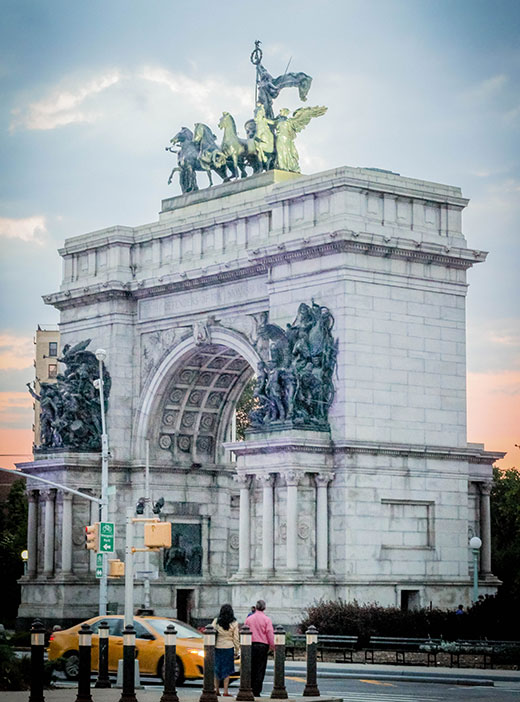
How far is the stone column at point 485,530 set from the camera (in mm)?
61156

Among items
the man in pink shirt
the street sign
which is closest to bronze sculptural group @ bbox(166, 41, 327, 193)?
the street sign

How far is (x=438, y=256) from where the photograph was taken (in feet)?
192

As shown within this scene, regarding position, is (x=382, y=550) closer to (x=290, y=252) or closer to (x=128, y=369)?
(x=290, y=252)

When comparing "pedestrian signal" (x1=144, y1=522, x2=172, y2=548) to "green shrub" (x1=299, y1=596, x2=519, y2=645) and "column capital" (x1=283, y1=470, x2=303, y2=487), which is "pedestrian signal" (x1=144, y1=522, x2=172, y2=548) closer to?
"green shrub" (x1=299, y1=596, x2=519, y2=645)

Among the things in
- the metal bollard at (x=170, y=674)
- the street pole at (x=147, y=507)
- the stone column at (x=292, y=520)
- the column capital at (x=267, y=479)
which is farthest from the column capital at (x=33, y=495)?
the metal bollard at (x=170, y=674)

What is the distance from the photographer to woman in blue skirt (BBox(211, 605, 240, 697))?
30656mm

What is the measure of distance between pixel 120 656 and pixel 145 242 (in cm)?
3092

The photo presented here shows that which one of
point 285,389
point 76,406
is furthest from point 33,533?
point 285,389

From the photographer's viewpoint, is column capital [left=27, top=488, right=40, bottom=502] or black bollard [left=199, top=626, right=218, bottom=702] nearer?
black bollard [left=199, top=626, right=218, bottom=702]

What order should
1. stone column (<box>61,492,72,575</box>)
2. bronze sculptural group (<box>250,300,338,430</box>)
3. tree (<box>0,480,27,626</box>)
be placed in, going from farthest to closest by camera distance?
tree (<box>0,480,27,626</box>) → stone column (<box>61,492,72,575</box>) → bronze sculptural group (<box>250,300,338,430</box>)

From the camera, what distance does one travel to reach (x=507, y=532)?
308 ft

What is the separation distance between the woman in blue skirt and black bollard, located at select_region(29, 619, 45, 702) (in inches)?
136

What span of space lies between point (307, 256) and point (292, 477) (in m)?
8.09

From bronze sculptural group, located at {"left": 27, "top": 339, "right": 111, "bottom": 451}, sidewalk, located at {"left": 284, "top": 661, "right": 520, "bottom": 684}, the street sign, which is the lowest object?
sidewalk, located at {"left": 284, "top": 661, "right": 520, "bottom": 684}
